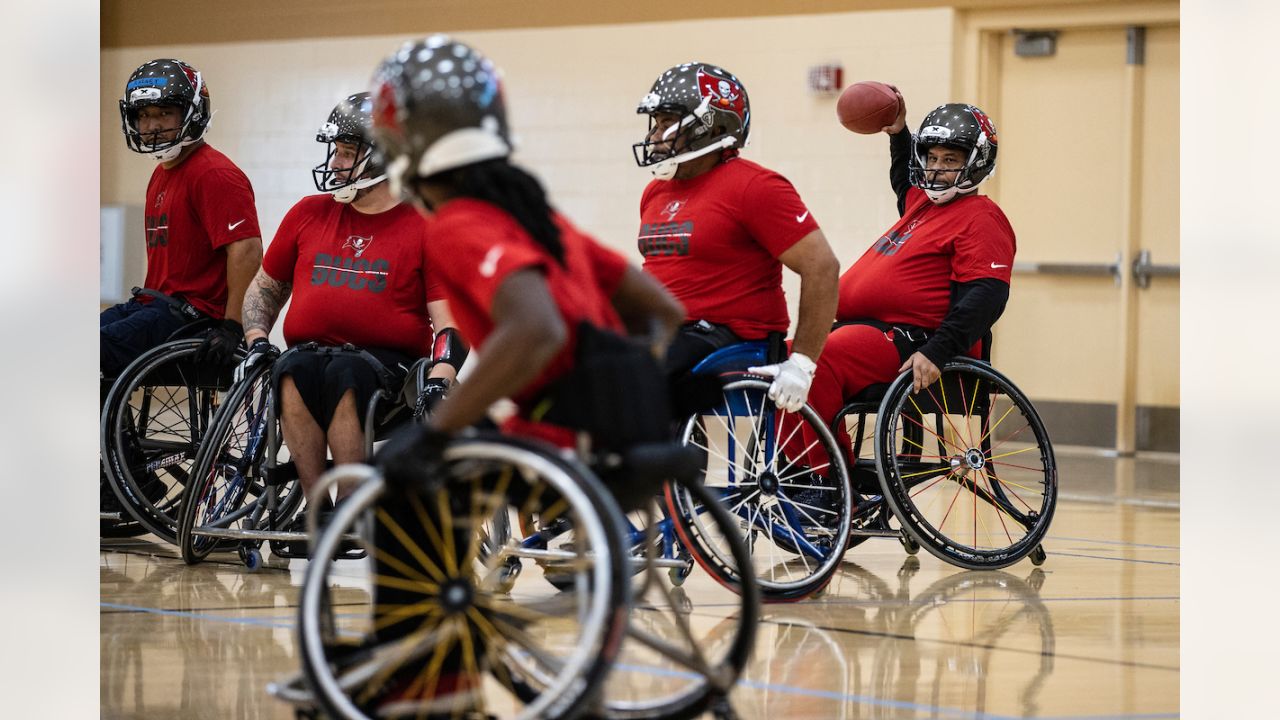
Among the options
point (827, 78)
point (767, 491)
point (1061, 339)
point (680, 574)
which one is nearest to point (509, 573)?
point (680, 574)

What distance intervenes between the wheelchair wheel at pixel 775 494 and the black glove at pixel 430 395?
0.64 m

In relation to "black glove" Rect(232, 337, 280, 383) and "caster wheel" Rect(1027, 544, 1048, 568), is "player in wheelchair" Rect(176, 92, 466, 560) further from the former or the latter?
"caster wheel" Rect(1027, 544, 1048, 568)

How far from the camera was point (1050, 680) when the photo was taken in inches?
121

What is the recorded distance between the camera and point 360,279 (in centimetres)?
412

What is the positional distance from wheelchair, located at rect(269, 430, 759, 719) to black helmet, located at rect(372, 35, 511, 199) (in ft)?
1.35

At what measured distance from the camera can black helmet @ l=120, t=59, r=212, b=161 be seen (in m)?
4.62

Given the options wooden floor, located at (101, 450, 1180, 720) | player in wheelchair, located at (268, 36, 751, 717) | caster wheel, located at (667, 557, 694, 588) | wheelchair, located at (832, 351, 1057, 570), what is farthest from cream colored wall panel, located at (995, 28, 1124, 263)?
player in wheelchair, located at (268, 36, 751, 717)

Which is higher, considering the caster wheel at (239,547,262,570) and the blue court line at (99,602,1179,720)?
the caster wheel at (239,547,262,570)

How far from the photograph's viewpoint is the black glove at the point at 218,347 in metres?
4.35

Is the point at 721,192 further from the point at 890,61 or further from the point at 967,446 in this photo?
the point at 890,61

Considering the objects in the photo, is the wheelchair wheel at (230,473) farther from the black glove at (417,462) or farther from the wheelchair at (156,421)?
the black glove at (417,462)

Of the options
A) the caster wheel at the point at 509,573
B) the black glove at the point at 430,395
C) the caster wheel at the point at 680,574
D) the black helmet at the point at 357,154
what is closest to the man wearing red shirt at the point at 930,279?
the caster wheel at the point at 680,574

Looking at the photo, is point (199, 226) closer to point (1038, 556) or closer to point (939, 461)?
point (939, 461)

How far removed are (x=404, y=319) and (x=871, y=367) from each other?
1346mm
